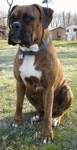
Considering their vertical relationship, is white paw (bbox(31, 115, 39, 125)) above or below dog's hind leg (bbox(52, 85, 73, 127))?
below

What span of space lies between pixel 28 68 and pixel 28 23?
544 millimetres

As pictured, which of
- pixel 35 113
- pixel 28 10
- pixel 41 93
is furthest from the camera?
pixel 35 113

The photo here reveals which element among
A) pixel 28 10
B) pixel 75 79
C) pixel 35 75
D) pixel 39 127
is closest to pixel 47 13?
pixel 28 10

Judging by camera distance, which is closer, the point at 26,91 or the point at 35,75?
the point at 35,75

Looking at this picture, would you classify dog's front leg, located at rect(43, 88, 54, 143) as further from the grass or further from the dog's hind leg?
the dog's hind leg

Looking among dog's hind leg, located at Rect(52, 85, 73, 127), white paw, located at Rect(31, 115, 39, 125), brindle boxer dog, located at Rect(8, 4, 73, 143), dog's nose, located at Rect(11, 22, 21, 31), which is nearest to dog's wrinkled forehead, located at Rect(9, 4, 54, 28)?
brindle boxer dog, located at Rect(8, 4, 73, 143)

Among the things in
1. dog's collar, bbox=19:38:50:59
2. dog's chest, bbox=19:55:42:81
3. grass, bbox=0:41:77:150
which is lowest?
grass, bbox=0:41:77:150

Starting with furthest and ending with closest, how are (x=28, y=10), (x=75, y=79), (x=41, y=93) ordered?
(x=75, y=79)
(x=41, y=93)
(x=28, y=10)

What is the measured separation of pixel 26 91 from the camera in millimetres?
4297

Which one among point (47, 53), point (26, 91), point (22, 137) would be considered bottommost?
point (22, 137)

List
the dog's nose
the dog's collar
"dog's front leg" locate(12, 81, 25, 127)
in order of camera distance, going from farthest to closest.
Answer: "dog's front leg" locate(12, 81, 25, 127), the dog's collar, the dog's nose

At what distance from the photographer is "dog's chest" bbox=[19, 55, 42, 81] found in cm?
390

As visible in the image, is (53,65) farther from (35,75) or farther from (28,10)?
(28,10)

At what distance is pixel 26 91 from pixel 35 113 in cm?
56
